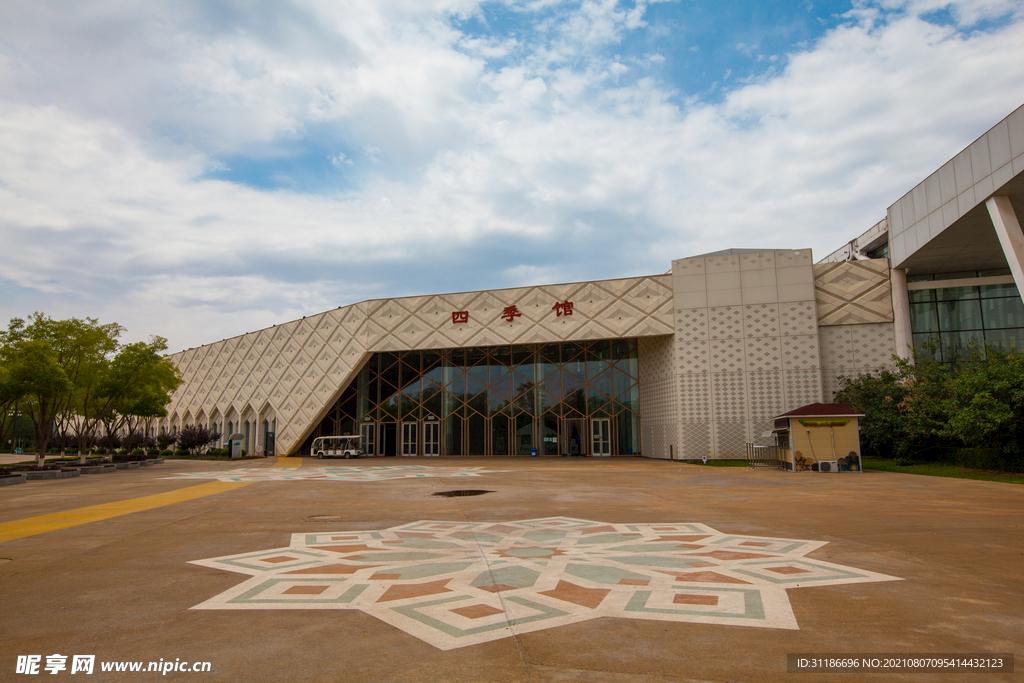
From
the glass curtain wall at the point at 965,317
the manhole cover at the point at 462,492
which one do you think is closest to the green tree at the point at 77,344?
the manhole cover at the point at 462,492

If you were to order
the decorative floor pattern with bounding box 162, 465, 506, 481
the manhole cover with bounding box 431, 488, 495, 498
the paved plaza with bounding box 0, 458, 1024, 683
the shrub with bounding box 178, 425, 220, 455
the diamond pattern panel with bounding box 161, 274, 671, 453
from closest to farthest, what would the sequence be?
the paved plaza with bounding box 0, 458, 1024, 683 → the manhole cover with bounding box 431, 488, 495, 498 → the decorative floor pattern with bounding box 162, 465, 506, 481 → the diamond pattern panel with bounding box 161, 274, 671, 453 → the shrub with bounding box 178, 425, 220, 455

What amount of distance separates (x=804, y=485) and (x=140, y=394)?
110ft

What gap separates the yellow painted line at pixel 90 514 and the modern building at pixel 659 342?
21.7 m

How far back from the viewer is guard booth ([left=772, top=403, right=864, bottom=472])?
21438 millimetres

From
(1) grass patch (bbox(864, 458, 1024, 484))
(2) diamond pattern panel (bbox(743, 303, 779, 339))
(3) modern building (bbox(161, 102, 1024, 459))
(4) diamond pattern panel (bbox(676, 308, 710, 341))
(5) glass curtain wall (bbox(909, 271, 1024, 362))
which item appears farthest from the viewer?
(4) diamond pattern panel (bbox(676, 308, 710, 341))

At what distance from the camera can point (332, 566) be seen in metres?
6.51

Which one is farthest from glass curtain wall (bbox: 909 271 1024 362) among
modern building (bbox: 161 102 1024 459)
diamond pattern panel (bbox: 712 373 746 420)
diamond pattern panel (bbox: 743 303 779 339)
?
diamond pattern panel (bbox: 712 373 746 420)

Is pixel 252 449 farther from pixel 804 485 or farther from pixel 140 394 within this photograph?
pixel 804 485

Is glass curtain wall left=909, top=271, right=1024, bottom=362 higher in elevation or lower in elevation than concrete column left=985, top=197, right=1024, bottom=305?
lower

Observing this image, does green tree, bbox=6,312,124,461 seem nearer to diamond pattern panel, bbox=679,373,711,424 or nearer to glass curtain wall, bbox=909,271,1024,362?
diamond pattern panel, bbox=679,373,711,424

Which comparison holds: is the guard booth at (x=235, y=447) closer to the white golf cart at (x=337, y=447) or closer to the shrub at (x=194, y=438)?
the shrub at (x=194, y=438)

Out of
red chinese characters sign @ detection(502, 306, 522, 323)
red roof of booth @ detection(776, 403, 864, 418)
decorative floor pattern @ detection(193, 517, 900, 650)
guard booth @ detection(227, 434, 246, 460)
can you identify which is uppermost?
red chinese characters sign @ detection(502, 306, 522, 323)

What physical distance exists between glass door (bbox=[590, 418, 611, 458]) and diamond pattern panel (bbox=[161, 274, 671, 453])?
3361 mm

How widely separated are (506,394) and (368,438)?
34.5ft
